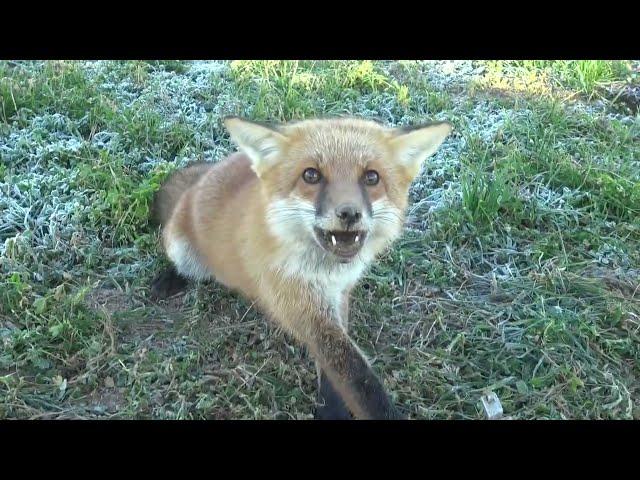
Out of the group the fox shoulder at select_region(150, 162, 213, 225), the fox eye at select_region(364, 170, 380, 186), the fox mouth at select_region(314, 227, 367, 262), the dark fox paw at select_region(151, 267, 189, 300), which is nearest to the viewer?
the fox mouth at select_region(314, 227, 367, 262)

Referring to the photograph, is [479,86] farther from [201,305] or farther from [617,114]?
[201,305]

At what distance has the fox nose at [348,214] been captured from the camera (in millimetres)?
2570

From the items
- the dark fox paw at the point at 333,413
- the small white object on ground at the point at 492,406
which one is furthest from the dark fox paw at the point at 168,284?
the small white object on ground at the point at 492,406

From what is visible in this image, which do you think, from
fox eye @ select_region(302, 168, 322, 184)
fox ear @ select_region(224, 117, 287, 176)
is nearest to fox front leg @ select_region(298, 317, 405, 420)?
fox eye @ select_region(302, 168, 322, 184)

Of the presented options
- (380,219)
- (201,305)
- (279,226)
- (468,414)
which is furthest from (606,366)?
(201,305)

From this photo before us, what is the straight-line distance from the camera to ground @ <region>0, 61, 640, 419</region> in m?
3.21

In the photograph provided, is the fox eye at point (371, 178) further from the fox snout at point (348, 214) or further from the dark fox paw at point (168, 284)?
the dark fox paw at point (168, 284)

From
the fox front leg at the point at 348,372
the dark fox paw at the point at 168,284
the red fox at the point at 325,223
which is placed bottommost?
the dark fox paw at the point at 168,284

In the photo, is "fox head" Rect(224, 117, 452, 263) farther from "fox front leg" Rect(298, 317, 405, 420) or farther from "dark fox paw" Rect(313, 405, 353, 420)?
"dark fox paw" Rect(313, 405, 353, 420)

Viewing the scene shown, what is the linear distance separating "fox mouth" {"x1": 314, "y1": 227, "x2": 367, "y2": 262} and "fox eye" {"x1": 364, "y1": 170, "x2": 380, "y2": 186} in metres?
0.25

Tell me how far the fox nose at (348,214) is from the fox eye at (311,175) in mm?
248

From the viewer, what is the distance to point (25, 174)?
14.4 feet

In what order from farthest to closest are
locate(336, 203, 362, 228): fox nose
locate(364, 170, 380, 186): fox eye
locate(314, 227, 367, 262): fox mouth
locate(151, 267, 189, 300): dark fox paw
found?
locate(151, 267, 189, 300): dark fox paw → locate(364, 170, 380, 186): fox eye → locate(314, 227, 367, 262): fox mouth → locate(336, 203, 362, 228): fox nose

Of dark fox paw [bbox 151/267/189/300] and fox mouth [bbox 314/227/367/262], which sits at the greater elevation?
fox mouth [bbox 314/227/367/262]
